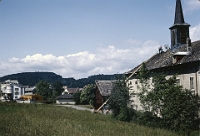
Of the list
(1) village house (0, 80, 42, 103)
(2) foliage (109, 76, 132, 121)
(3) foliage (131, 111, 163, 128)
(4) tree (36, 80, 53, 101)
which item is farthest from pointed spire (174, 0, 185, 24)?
(4) tree (36, 80, 53, 101)

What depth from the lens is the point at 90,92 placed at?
2675 inches

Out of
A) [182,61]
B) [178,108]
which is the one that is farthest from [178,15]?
[178,108]

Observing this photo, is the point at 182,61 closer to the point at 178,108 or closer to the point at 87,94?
the point at 178,108

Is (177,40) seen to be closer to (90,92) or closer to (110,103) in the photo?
(110,103)

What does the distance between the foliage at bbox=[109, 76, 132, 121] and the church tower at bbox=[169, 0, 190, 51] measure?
8455 mm

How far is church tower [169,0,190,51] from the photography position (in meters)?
28.6

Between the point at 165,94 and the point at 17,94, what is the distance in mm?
111790

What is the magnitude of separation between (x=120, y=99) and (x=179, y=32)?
11447mm

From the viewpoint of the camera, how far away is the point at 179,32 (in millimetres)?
29000

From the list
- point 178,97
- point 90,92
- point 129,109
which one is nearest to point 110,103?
point 129,109

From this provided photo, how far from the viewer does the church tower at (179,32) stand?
93.8ft

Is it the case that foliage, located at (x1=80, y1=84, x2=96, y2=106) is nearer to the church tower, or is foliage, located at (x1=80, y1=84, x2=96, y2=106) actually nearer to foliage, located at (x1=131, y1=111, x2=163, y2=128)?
the church tower

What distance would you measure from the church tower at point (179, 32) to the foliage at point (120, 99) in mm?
8455

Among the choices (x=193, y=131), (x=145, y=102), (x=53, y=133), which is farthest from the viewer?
(x=145, y=102)
